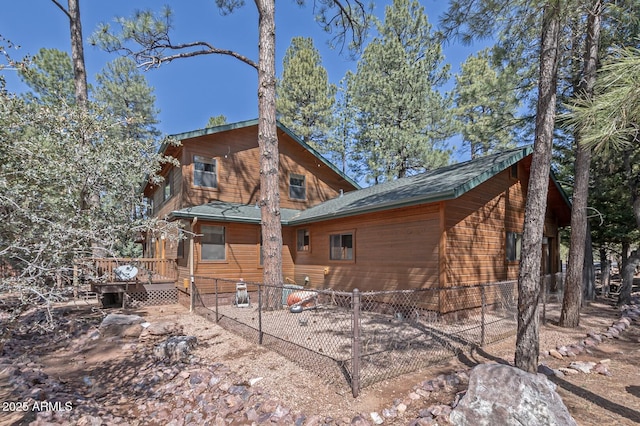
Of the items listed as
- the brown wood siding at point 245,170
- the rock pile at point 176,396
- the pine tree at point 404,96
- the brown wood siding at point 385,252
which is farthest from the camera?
the pine tree at point 404,96

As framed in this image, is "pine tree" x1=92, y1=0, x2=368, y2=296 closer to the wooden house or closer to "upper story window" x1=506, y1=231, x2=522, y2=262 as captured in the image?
the wooden house

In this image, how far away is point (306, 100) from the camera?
2177 centimetres

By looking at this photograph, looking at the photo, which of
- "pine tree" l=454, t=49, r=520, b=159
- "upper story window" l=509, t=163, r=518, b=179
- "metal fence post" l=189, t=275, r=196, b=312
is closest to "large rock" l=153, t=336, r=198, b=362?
"metal fence post" l=189, t=275, r=196, b=312

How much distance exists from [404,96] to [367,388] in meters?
16.8

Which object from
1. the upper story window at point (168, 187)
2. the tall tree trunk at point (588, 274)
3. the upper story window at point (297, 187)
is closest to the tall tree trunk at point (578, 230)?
the tall tree trunk at point (588, 274)

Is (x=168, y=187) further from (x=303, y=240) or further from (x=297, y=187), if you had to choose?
(x=303, y=240)

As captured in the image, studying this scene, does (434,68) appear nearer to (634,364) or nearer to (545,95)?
(545,95)

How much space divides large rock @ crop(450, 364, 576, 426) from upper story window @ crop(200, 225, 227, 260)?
28.9 feet

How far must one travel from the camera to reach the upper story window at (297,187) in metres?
13.5

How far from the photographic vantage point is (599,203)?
12.6 m

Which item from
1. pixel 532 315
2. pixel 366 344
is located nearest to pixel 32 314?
pixel 366 344

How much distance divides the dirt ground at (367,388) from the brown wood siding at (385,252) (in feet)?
7.88

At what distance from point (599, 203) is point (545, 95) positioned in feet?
36.9

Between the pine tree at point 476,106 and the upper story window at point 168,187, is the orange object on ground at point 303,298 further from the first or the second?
the pine tree at point 476,106
